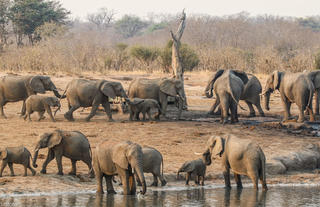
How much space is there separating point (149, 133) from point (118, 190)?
17.4 ft

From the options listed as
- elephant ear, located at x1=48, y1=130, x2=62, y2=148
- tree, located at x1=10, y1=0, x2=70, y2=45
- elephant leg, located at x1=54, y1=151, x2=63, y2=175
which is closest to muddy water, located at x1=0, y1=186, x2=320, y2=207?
elephant leg, located at x1=54, y1=151, x2=63, y2=175

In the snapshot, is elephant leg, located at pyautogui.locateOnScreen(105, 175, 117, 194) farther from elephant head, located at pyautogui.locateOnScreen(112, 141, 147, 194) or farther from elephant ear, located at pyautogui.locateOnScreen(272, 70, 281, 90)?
elephant ear, located at pyautogui.locateOnScreen(272, 70, 281, 90)

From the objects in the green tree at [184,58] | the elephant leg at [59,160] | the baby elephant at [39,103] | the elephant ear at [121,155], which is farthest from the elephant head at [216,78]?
the green tree at [184,58]

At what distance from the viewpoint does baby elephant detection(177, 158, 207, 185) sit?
12.0m

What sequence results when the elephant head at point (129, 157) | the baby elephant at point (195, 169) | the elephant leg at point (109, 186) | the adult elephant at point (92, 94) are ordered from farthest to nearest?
the adult elephant at point (92, 94), the baby elephant at point (195, 169), the elephant leg at point (109, 186), the elephant head at point (129, 157)

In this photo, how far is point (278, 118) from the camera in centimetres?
2117

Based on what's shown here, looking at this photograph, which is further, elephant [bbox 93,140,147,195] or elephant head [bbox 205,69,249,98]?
elephant head [bbox 205,69,249,98]

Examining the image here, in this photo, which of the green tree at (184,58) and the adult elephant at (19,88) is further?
the green tree at (184,58)

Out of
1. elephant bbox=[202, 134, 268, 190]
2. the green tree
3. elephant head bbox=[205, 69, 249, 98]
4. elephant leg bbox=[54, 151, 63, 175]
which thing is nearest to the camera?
elephant bbox=[202, 134, 268, 190]

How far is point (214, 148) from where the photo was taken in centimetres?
1165

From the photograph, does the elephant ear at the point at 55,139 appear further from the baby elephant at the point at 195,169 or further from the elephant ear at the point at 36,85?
the elephant ear at the point at 36,85

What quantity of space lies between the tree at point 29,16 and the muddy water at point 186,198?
37.4 meters

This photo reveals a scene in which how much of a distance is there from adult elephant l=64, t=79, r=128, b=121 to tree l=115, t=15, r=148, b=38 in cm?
8190

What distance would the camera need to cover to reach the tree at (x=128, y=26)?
101 meters
